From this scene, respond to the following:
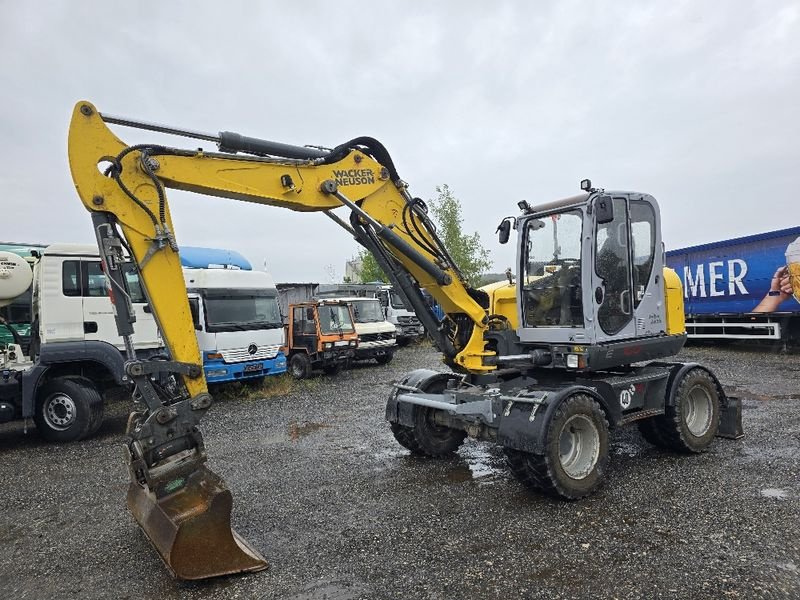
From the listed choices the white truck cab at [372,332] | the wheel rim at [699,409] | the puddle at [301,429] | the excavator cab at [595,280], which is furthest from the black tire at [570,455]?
the white truck cab at [372,332]

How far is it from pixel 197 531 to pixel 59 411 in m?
5.86

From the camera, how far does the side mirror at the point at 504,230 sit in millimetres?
6094

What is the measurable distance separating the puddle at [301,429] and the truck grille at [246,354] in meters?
3.08

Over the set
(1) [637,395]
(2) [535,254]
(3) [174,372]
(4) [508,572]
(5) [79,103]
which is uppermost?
(5) [79,103]

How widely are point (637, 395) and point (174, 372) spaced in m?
4.58

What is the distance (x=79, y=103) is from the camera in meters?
3.93

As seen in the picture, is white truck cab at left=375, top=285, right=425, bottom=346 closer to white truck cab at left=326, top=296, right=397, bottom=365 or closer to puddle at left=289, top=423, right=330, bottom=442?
white truck cab at left=326, top=296, right=397, bottom=365

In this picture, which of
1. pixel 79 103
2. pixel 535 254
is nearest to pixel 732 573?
pixel 535 254

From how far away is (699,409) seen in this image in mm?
6301

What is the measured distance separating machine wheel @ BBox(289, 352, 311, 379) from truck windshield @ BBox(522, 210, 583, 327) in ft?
31.1

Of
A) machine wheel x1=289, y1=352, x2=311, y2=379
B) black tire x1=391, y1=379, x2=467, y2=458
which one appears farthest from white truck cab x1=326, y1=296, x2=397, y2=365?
black tire x1=391, y1=379, x2=467, y2=458

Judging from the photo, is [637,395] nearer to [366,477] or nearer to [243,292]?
[366,477]

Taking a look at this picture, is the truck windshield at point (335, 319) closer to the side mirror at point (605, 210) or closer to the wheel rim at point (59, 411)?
the wheel rim at point (59, 411)

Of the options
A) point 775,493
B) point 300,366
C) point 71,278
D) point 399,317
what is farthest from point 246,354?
point 399,317
